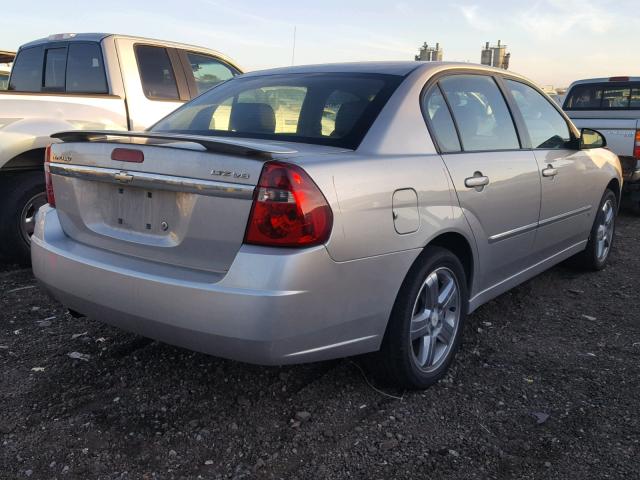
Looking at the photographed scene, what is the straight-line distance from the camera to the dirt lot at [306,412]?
2.47 meters

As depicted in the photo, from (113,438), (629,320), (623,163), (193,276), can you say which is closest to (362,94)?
(193,276)

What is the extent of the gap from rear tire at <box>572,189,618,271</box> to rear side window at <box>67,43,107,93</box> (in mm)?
4444

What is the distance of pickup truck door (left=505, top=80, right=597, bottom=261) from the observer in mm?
4066

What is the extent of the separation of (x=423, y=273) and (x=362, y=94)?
949 mm

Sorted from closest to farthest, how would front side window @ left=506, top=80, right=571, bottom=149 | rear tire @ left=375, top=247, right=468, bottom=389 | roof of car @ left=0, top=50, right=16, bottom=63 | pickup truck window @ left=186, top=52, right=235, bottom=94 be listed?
rear tire @ left=375, top=247, right=468, bottom=389
front side window @ left=506, top=80, right=571, bottom=149
pickup truck window @ left=186, top=52, right=235, bottom=94
roof of car @ left=0, top=50, right=16, bottom=63

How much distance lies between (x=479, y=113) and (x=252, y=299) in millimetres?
2049

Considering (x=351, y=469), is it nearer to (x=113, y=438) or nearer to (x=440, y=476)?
(x=440, y=476)

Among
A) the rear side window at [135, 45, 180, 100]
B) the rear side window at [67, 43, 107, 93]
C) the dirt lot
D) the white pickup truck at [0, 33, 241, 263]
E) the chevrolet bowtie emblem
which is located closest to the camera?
the dirt lot

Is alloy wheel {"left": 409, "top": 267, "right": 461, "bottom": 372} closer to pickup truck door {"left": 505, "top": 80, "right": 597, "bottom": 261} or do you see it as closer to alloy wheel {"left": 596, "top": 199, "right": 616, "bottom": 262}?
pickup truck door {"left": 505, "top": 80, "right": 597, "bottom": 261}

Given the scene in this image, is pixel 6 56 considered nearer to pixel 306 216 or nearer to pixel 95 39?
pixel 95 39

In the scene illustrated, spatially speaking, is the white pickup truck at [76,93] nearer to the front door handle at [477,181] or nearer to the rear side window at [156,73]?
the rear side window at [156,73]

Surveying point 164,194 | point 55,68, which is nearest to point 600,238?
point 164,194

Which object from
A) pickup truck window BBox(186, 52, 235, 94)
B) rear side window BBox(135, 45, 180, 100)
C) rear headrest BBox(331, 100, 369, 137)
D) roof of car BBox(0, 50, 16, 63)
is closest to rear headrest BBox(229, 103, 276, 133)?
rear headrest BBox(331, 100, 369, 137)

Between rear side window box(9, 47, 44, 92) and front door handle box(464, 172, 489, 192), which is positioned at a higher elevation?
rear side window box(9, 47, 44, 92)
